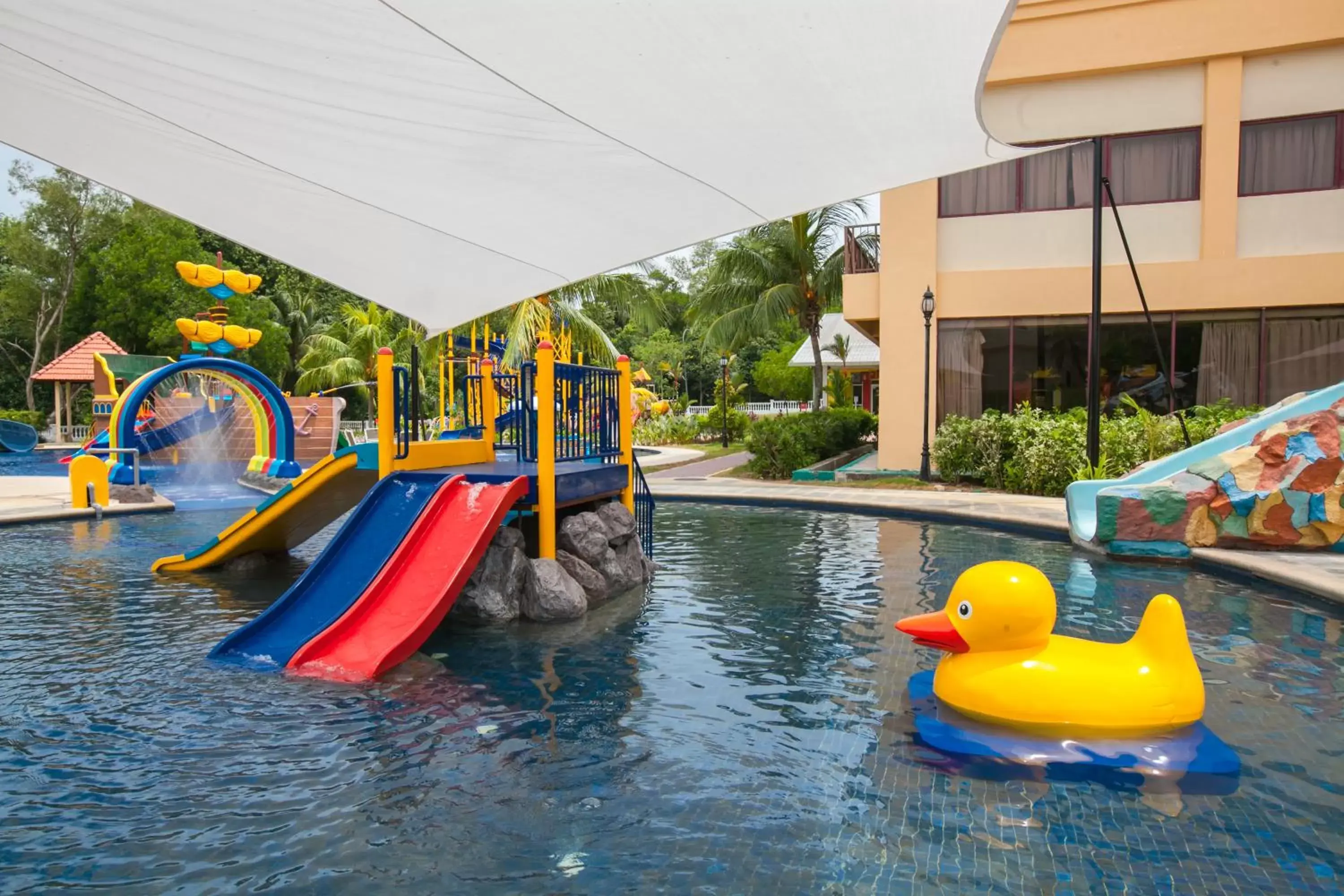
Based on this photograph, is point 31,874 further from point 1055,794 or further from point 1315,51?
point 1315,51

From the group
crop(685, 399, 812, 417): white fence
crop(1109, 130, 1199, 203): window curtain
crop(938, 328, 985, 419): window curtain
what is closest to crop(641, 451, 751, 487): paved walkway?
crop(938, 328, 985, 419): window curtain

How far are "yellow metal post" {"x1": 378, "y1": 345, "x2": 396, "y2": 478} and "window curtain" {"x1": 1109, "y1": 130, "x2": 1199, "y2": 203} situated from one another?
14594 millimetres

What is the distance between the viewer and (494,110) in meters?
5.15

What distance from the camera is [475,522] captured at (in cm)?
706

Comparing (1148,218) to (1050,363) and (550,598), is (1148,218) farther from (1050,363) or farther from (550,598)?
(550,598)

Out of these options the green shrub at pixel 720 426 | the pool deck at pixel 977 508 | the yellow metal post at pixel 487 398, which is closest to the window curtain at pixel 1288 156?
the pool deck at pixel 977 508

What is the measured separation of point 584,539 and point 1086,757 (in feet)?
15.7

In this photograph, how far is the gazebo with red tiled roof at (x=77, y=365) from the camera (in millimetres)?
32875

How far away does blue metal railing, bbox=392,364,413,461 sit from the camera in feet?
26.5

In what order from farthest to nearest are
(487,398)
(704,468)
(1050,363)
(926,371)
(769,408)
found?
(769,408)
(704,468)
(1050,363)
(926,371)
(487,398)

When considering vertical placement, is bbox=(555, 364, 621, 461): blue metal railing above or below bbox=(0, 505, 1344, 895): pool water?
above

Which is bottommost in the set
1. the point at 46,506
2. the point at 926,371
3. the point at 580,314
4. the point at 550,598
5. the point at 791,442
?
the point at 550,598

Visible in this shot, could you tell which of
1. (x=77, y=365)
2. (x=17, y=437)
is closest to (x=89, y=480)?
(x=17, y=437)

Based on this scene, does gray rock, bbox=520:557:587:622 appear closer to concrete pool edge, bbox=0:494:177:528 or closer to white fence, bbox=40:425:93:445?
concrete pool edge, bbox=0:494:177:528
